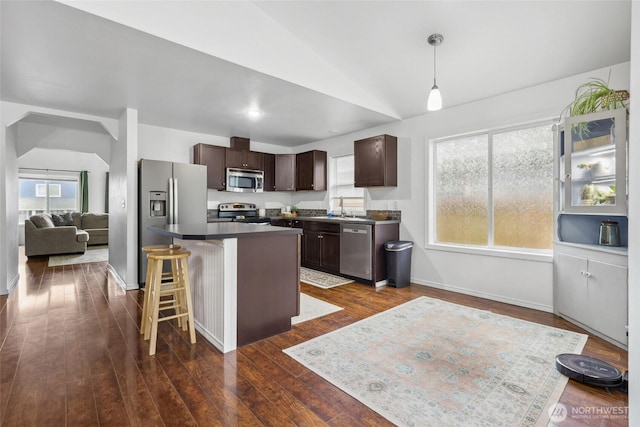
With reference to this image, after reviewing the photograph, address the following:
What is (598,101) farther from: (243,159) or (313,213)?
(243,159)

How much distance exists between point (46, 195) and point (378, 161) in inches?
386

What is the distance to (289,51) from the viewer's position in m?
3.32

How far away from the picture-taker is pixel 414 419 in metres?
1.67

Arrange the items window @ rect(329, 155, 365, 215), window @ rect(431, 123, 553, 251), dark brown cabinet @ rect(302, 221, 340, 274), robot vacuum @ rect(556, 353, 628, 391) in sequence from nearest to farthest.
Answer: robot vacuum @ rect(556, 353, 628, 391) → window @ rect(431, 123, 553, 251) → dark brown cabinet @ rect(302, 221, 340, 274) → window @ rect(329, 155, 365, 215)

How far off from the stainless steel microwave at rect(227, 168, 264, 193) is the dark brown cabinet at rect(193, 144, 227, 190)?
124mm

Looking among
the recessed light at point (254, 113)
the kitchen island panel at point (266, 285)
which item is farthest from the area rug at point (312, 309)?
the recessed light at point (254, 113)

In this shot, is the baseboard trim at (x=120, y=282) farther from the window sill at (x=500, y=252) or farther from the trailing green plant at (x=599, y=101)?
the trailing green plant at (x=599, y=101)

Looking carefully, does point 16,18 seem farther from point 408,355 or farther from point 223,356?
point 408,355

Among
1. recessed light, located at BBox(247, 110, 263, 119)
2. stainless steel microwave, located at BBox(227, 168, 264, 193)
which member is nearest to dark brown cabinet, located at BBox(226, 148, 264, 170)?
stainless steel microwave, located at BBox(227, 168, 264, 193)

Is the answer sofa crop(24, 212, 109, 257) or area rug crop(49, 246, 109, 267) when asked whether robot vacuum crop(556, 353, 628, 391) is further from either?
sofa crop(24, 212, 109, 257)

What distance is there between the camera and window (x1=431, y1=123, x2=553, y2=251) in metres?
3.53

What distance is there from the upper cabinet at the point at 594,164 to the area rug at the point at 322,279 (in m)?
2.79
